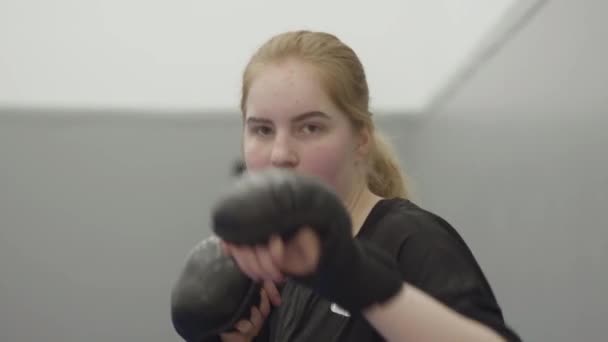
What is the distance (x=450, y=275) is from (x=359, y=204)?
244 millimetres

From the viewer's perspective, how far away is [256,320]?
0.86 meters

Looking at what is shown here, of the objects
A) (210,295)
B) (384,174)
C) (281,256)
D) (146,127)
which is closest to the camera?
(281,256)

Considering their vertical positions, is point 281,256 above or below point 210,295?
above

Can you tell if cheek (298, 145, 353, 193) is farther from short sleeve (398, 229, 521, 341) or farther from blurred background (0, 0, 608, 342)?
blurred background (0, 0, 608, 342)

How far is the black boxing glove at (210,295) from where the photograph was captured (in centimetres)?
79

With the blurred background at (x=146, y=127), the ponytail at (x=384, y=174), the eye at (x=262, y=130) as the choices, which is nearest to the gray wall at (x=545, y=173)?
the blurred background at (x=146, y=127)

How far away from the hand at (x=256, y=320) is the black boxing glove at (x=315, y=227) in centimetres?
26

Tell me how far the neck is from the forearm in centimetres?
25

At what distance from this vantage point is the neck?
87cm

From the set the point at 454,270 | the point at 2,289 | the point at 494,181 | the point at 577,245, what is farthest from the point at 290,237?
the point at 2,289

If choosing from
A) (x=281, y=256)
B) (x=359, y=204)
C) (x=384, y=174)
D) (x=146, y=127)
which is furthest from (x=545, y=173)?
(x=146, y=127)

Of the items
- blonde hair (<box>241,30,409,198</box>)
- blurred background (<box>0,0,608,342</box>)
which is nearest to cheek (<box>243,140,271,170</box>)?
blonde hair (<box>241,30,409,198</box>)

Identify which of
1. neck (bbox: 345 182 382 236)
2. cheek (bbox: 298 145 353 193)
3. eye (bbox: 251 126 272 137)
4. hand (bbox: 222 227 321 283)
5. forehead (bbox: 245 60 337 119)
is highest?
forehead (bbox: 245 60 337 119)

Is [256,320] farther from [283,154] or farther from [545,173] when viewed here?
[545,173]
